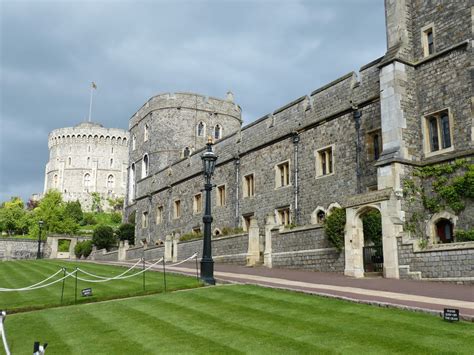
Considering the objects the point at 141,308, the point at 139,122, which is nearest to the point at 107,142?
the point at 139,122

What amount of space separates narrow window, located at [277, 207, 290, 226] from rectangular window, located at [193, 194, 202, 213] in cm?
945

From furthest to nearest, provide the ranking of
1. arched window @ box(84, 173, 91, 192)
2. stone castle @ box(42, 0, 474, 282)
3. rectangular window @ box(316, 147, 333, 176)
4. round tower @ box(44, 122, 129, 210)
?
arched window @ box(84, 173, 91, 192), round tower @ box(44, 122, 129, 210), rectangular window @ box(316, 147, 333, 176), stone castle @ box(42, 0, 474, 282)

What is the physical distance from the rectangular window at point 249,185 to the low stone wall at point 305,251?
299 inches

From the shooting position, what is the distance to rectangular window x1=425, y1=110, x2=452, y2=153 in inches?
664

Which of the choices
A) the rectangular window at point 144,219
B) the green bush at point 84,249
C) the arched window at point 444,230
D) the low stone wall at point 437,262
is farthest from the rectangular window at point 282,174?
the green bush at point 84,249

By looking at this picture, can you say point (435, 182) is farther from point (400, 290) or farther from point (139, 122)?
point (139, 122)

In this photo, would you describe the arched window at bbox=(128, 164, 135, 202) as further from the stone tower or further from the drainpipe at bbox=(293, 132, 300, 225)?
the drainpipe at bbox=(293, 132, 300, 225)

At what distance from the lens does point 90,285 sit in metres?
14.8

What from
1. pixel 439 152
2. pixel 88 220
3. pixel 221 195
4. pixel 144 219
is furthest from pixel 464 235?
pixel 88 220

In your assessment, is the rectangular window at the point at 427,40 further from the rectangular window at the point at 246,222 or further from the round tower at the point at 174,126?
the round tower at the point at 174,126

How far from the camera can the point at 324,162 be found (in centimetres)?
2252

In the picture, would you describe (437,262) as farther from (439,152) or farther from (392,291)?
(439,152)

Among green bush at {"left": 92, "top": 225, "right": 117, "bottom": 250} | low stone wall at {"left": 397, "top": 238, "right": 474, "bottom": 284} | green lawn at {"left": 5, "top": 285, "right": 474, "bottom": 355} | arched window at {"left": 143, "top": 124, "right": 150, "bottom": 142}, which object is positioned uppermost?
arched window at {"left": 143, "top": 124, "right": 150, "bottom": 142}

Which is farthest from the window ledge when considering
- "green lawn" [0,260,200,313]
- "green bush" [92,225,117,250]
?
"green bush" [92,225,117,250]
